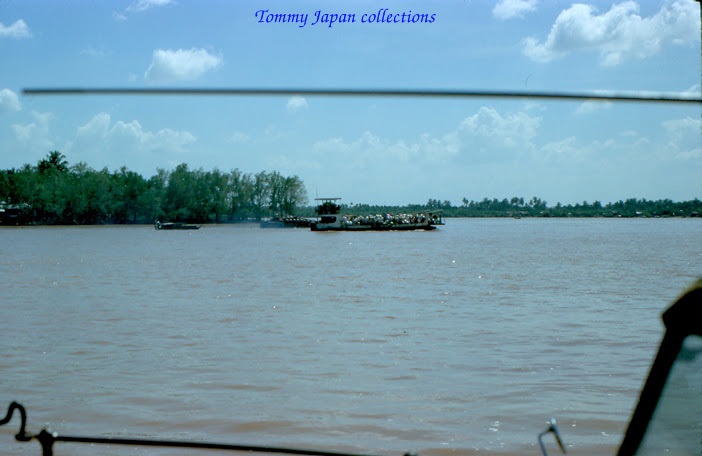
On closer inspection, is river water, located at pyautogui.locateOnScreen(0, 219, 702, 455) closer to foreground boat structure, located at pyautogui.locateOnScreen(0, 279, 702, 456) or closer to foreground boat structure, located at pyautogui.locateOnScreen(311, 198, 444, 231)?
foreground boat structure, located at pyautogui.locateOnScreen(0, 279, 702, 456)

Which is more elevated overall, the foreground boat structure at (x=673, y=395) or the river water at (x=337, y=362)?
the foreground boat structure at (x=673, y=395)

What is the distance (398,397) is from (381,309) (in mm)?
12955

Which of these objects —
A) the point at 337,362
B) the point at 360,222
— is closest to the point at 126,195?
the point at 360,222

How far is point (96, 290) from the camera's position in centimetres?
3381

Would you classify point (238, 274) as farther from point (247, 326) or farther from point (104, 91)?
point (104, 91)

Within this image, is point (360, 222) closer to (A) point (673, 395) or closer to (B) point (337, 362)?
(B) point (337, 362)

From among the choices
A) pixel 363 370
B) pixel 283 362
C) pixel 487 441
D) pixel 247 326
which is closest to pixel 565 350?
pixel 363 370

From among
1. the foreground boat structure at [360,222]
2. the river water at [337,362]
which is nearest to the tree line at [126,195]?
the foreground boat structure at [360,222]

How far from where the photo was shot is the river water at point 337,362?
1120 cm

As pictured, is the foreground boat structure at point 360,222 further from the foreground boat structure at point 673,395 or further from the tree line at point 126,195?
the foreground boat structure at point 673,395

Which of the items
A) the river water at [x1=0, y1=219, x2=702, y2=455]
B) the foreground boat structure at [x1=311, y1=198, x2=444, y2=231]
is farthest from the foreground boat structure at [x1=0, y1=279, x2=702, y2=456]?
the foreground boat structure at [x1=311, y1=198, x2=444, y2=231]

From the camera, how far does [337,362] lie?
640 inches

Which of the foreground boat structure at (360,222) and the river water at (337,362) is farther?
the foreground boat structure at (360,222)

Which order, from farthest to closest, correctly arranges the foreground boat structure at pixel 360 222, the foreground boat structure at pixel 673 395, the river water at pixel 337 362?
the foreground boat structure at pixel 360 222, the river water at pixel 337 362, the foreground boat structure at pixel 673 395
